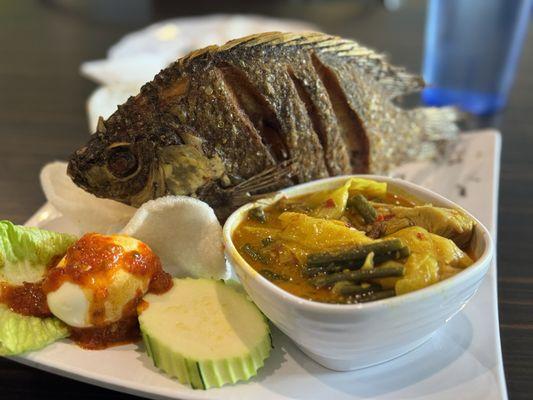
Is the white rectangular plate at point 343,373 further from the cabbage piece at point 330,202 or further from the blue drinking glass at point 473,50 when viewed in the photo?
the blue drinking glass at point 473,50

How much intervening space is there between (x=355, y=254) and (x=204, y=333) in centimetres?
48

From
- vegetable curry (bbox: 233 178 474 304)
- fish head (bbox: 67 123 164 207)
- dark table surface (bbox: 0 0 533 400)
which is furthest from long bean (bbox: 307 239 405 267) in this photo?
fish head (bbox: 67 123 164 207)

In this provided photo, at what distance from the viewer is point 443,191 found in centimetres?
278

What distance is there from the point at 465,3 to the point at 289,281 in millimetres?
2665

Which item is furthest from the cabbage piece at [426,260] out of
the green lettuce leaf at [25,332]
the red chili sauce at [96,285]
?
the green lettuce leaf at [25,332]

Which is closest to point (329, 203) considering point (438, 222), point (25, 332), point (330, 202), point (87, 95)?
point (330, 202)

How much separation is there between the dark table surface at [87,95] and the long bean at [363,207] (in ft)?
1.92

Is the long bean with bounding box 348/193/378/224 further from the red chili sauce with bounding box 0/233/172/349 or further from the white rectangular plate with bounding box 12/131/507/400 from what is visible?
the red chili sauce with bounding box 0/233/172/349

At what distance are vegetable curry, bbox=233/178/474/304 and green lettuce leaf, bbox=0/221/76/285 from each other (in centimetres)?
63

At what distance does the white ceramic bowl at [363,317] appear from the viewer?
156 centimetres

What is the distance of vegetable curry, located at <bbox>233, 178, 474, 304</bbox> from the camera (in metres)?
1.63

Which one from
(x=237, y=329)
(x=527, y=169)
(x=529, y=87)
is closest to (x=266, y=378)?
(x=237, y=329)

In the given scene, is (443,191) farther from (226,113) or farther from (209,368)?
(209,368)

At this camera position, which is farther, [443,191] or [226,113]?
[443,191]
